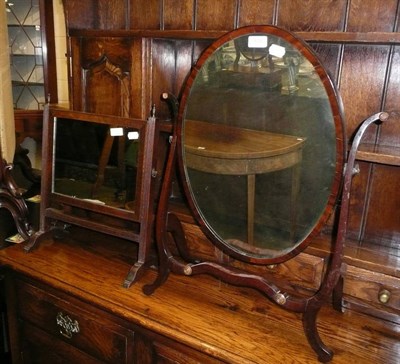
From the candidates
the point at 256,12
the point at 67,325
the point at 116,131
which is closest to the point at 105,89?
the point at 116,131

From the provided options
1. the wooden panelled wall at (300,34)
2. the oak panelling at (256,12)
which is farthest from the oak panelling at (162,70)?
the oak panelling at (256,12)

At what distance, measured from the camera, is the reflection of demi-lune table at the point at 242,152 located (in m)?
1.01

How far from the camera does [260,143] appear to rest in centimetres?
104

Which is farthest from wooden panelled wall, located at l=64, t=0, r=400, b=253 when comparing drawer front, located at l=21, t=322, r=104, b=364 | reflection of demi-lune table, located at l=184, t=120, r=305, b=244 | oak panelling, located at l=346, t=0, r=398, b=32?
drawer front, located at l=21, t=322, r=104, b=364

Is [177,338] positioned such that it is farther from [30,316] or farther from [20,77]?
[20,77]

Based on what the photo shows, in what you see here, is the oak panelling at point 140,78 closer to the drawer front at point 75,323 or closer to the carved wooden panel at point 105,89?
the carved wooden panel at point 105,89

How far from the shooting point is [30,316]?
1.34 meters

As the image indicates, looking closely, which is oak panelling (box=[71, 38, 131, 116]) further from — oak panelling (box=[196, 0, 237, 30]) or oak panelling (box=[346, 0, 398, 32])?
oak panelling (box=[346, 0, 398, 32])

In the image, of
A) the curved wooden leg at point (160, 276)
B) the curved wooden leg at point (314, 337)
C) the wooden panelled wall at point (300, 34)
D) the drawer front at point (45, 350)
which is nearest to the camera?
the curved wooden leg at point (314, 337)

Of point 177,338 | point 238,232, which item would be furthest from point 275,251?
point 177,338

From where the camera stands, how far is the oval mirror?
3.06 feet

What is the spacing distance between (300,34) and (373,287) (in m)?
0.68

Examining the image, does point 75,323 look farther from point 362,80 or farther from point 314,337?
point 362,80

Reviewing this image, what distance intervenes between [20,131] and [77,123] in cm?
156
